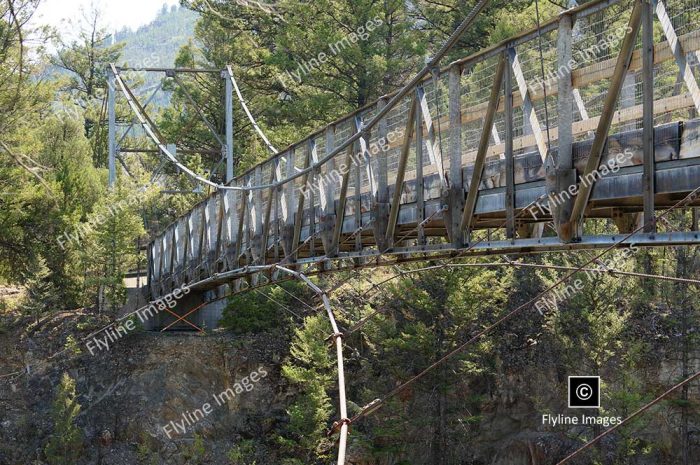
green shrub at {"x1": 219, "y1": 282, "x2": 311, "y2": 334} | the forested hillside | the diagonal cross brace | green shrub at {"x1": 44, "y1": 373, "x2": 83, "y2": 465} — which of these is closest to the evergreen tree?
the forested hillside

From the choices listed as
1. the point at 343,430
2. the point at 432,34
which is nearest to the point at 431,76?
the point at 343,430

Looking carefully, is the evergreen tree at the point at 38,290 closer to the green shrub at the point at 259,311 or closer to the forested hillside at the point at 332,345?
the forested hillside at the point at 332,345

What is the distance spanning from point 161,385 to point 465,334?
674 centimetres

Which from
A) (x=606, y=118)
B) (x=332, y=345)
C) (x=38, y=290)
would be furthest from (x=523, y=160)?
(x=38, y=290)

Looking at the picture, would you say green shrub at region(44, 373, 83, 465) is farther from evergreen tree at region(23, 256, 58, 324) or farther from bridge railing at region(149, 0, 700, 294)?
bridge railing at region(149, 0, 700, 294)

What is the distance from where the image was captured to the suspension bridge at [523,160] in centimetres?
580

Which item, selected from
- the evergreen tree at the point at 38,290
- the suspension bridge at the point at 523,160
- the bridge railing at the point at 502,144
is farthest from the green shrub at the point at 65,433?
the suspension bridge at the point at 523,160

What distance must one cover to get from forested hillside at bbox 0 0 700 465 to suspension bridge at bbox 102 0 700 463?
29.2 ft

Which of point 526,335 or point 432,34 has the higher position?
point 432,34

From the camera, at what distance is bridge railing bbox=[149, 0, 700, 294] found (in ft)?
19.4

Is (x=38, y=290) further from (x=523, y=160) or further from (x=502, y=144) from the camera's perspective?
(x=523, y=160)

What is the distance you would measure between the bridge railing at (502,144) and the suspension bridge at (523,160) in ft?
0.04

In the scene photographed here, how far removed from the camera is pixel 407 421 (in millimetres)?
21422

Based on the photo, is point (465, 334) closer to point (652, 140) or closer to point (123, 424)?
point (123, 424)
